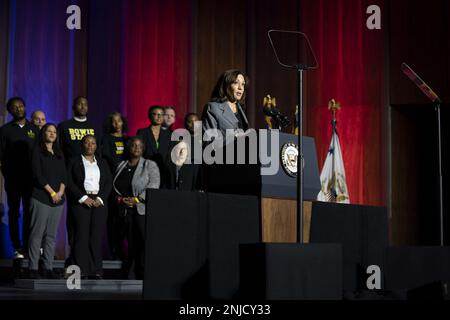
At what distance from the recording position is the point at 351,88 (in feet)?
28.9

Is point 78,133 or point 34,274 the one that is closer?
point 34,274

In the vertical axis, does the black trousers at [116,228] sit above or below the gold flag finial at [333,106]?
below

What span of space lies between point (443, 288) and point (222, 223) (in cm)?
99

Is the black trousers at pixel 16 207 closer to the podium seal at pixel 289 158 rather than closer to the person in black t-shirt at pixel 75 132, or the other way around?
the person in black t-shirt at pixel 75 132

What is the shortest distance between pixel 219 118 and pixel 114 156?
297 centimetres

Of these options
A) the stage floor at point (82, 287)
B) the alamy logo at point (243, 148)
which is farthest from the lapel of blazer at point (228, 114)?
the stage floor at point (82, 287)

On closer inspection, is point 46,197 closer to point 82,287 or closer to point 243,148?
point 82,287

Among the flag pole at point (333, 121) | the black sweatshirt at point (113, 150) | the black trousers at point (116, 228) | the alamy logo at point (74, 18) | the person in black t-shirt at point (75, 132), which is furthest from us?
the alamy logo at point (74, 18)

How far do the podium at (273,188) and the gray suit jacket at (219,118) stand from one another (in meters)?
0.23

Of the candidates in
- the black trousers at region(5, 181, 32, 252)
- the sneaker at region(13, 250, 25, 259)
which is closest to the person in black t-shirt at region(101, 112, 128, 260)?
the black trousers at region(5, 181, 32, 252)

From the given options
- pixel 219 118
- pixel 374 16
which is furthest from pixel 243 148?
pixel 374 16

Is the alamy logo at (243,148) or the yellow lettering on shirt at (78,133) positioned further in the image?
the yellow lettering on shirt at (78,133)

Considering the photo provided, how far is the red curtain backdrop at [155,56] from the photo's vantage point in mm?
8727

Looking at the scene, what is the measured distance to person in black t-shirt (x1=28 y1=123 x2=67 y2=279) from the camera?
5918 millimetres
